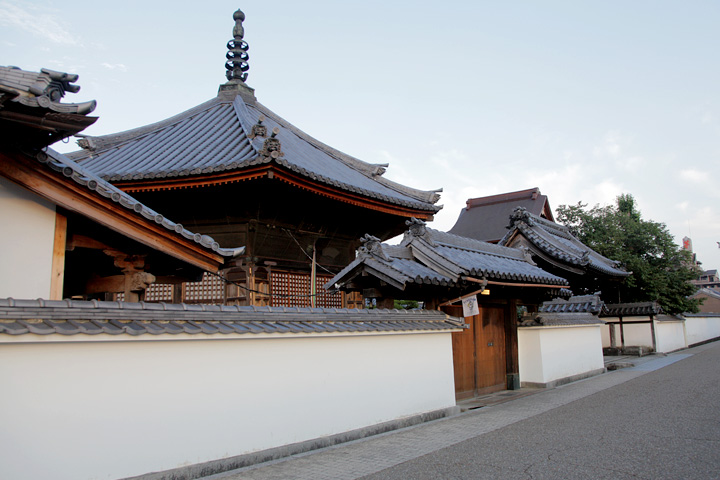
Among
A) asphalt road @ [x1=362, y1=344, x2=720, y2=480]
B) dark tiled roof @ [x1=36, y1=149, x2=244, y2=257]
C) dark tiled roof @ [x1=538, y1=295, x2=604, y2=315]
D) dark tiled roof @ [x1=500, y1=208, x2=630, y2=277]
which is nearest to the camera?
asphalt road @ [x1=362, y1=344, x2=720, y2=480]

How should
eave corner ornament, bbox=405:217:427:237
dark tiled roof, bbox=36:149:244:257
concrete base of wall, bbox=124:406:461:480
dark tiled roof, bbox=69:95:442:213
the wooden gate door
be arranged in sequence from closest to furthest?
concrete base of wall, bbox=124:406:461:480
dark tiled roof, bbox=36:149:244:257
dark tiled roof, bbox=69:95:442:213
eave corner ornament, bbox=405:217:427:237
the wooden gate door

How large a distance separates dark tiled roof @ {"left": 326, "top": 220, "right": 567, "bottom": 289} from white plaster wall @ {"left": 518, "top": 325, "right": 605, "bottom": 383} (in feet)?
5.93

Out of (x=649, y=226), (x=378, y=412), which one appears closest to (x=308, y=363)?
(x=378, y=412)

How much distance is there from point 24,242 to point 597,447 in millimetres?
8137

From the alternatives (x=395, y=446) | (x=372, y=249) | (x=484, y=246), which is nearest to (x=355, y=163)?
(x=484, y=246)

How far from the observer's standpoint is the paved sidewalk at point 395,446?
6469 millimetres

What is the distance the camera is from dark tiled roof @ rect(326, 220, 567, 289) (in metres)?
10.5

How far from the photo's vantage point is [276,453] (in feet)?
23.4

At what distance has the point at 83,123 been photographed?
5.93 meters

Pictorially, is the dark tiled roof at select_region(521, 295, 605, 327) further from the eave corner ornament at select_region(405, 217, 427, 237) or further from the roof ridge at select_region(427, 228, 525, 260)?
the eave corner ornament at select_region(405, 217, 427, 237)

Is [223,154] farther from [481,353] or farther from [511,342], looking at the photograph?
[511,342]

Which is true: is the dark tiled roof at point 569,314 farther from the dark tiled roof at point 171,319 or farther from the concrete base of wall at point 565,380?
the dark tiled roof at point 171,319

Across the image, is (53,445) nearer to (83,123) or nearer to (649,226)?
(83,123)

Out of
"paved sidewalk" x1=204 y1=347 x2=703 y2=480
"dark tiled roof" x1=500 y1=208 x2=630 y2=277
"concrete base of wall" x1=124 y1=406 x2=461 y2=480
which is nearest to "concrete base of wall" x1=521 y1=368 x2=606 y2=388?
"paved sidewalk" x1=204 y1=347 x2=703 y2=480
